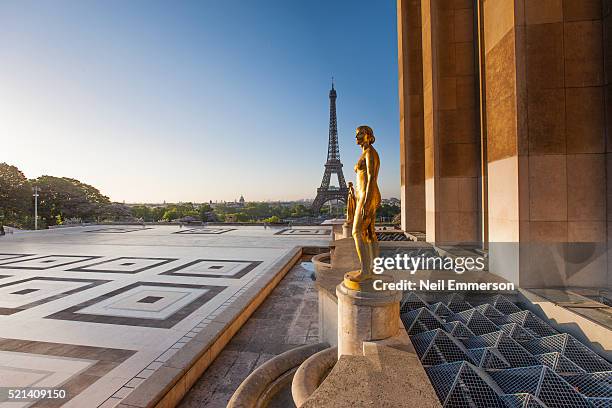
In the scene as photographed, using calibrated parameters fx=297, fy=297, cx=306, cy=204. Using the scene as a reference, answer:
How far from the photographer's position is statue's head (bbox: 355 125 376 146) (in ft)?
13.1

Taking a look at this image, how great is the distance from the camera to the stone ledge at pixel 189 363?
14.2 feet

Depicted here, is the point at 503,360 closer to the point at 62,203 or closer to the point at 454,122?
the point at 454,122

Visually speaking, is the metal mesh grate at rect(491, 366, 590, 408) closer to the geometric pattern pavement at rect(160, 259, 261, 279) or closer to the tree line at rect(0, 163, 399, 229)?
the geometric pattern pavement at rect(160, 259, 261, 279)

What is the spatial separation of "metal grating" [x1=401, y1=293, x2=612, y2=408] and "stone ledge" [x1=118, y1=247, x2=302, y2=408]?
376 centimetres

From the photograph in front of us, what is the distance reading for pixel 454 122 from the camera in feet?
33.1

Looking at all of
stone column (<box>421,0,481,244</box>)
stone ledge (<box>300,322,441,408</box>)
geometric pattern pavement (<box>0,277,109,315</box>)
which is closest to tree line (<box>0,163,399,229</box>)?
geometric pattern pavement (<box>0,277,109,315</box>)

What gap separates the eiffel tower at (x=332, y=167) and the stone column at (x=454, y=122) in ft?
157

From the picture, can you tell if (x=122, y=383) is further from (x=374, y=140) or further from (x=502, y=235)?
(x=502, y=235)

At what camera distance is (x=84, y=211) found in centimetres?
4775

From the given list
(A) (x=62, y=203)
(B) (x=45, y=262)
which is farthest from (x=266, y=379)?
(A) (x=62, y=203)

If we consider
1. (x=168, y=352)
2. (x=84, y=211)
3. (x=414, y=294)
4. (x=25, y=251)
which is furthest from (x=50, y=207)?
(x=414, y=294)

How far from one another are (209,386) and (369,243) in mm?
3894

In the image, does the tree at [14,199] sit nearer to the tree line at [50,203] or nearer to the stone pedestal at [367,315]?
the tree line at [50,203]

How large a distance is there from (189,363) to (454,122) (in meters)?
10.2
